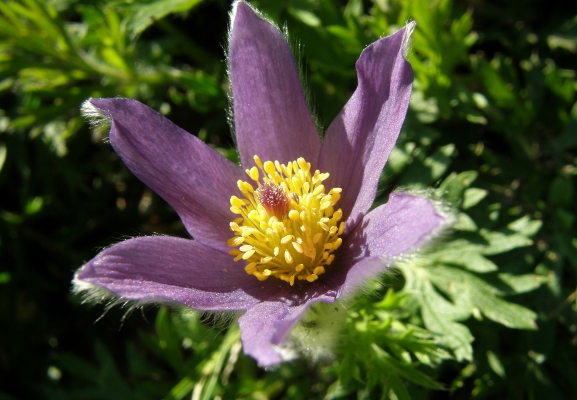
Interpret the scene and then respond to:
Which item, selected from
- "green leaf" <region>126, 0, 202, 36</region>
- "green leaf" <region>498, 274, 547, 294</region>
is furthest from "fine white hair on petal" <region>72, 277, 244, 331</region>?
"green leaf" <region>126, 0, 202, 36</region>

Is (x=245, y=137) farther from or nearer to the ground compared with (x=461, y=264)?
farther from the ground

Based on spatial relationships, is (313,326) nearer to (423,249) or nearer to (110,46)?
(423,249)

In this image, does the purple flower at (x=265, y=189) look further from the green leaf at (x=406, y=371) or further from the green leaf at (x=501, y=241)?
the green leaf at (x=501, y=241)

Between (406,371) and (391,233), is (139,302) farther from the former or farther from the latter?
(406,371)

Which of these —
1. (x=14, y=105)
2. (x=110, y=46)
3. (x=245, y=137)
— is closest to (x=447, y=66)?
(x=245, y=137)

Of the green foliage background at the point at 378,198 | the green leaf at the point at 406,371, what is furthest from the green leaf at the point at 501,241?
the green leaf at the point at 406,371
